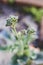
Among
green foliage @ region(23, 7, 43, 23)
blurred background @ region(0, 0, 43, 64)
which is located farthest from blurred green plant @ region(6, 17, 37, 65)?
green foliage @ region(23, 7, 43, 23)

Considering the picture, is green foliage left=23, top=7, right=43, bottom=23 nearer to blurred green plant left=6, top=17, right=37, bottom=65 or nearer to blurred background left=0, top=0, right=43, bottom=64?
blurred background left=0, top=0, right=43, bottom=64

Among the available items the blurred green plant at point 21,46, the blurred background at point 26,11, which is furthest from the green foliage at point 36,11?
the blurred green plant at point 21,46

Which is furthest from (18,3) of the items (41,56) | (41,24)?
(41,56)

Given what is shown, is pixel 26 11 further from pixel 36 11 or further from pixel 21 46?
pixel 21 46

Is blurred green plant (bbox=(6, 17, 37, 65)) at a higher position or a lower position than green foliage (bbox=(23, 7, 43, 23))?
lower

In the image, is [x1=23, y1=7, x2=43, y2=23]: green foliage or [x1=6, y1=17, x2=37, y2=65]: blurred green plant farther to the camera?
[x1=23, y1=7, x2=43, y2=23]: green foliage

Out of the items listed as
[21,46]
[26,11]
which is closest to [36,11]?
[26,11]

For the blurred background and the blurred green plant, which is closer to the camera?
the blurred green plant

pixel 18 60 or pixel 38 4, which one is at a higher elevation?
pixel 38 4

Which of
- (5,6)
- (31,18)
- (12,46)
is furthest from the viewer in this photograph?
(5,6)

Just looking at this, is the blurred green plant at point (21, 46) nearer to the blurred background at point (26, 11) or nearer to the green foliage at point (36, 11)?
the blurred background at point (26, 11)

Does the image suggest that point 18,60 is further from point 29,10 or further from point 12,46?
point 29,10
